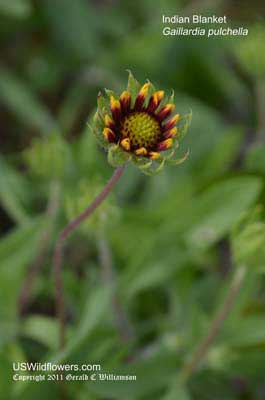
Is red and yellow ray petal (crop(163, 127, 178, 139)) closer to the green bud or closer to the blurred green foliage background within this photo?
the blurred green foliage background

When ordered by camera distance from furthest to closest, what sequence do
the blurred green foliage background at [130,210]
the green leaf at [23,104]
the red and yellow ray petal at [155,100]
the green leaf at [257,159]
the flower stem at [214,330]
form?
the green leaf at [23,104], the green leaf at [257,159], the blurred green foliage background at [130,210], the flower stem at [214,330], the red and yellow ray petal at [155,100]

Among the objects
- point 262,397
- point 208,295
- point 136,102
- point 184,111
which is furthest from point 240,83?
point 136,102

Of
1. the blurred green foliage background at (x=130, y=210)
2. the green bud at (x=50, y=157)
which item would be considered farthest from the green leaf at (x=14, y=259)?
the green bud at (x=50, y=157)

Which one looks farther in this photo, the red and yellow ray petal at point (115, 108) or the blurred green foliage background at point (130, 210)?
the blurred green foliage background at point (130, 210)

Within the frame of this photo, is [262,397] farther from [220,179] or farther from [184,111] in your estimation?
[184,111]

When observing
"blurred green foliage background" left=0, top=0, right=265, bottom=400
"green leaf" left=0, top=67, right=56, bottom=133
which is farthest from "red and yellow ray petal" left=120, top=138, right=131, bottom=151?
"green leaf" left=0, top=67, right=56, bottom=133

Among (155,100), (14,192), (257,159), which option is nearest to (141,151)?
(155,100)

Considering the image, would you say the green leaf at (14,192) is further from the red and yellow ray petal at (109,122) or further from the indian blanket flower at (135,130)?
the red and yellow ray petal at (109,122)
